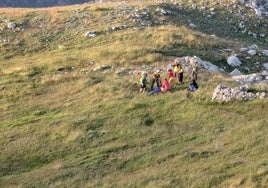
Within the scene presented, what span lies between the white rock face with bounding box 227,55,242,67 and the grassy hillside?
59 cm

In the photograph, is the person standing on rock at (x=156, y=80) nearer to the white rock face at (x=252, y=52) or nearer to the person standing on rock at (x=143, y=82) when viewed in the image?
the person standing on rock at (x=143, y=82)

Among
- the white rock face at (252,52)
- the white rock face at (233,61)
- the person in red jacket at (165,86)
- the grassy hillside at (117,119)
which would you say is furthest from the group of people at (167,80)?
the white rock face at (252,52)

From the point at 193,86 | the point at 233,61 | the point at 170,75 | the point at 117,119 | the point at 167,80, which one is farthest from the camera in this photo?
the point at 233,61

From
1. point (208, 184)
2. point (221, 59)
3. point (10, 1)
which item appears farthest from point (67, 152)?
point (10, 1)

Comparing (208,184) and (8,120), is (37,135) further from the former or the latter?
(208,184)

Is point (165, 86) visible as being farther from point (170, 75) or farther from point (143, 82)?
point (143, 82)

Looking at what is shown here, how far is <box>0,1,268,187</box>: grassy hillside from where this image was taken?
67.1 feet

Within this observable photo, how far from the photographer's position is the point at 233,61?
125ft

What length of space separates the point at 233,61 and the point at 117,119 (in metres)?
15.2

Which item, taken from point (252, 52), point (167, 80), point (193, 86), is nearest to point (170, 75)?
point (167, 80)

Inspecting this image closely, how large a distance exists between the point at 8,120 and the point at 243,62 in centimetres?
2018

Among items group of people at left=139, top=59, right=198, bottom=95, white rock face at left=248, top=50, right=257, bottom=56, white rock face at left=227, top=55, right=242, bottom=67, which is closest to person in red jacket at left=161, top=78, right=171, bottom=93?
group of people at left=139, top=59, right=198, bottom=95

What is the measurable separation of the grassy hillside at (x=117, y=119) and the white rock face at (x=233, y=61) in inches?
23.4

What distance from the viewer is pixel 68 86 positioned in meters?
33.4
